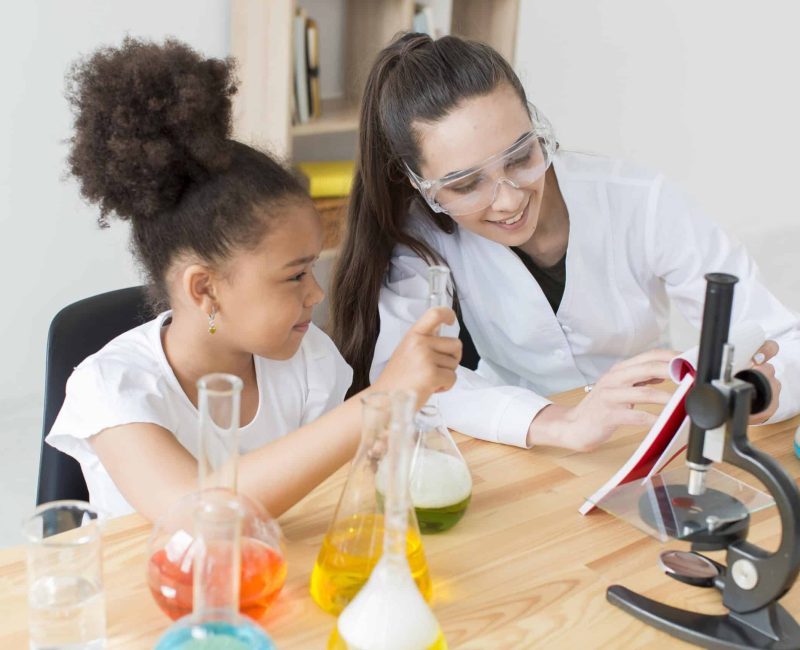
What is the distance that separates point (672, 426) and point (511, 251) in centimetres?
74

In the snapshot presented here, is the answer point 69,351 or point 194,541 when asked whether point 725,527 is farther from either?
point 69,351

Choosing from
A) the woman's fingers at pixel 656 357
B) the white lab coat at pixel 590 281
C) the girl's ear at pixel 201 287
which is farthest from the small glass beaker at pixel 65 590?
the white lab coat at pixel 590 281

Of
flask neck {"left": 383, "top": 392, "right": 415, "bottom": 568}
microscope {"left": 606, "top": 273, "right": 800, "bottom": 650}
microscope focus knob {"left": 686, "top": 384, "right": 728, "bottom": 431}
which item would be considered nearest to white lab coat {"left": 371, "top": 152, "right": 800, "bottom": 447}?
microscope {"left": 606, "top": 273, "right": 800, "bottom": 650}

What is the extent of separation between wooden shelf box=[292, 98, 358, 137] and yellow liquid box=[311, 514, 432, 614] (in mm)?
Result: 2397

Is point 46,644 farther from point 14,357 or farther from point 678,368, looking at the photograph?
point 14,357

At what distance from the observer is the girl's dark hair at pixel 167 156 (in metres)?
1.29

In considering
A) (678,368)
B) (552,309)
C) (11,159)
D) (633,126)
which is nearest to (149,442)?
(678,368)

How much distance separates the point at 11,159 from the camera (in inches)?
117

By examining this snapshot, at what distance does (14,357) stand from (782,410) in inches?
94.7

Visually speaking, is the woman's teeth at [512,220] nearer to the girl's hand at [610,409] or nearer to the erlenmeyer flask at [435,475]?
the girl's hand at [610,409]

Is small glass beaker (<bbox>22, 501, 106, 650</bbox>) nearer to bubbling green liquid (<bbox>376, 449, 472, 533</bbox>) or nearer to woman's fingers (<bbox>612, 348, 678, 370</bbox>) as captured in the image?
bubbling green liquid (<bbox>376, 449, 472, 533</bbox>)

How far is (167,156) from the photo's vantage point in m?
1.31

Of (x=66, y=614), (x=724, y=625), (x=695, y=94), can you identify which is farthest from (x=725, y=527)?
(x=695, y=94)

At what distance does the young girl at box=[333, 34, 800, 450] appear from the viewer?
5.06ft
